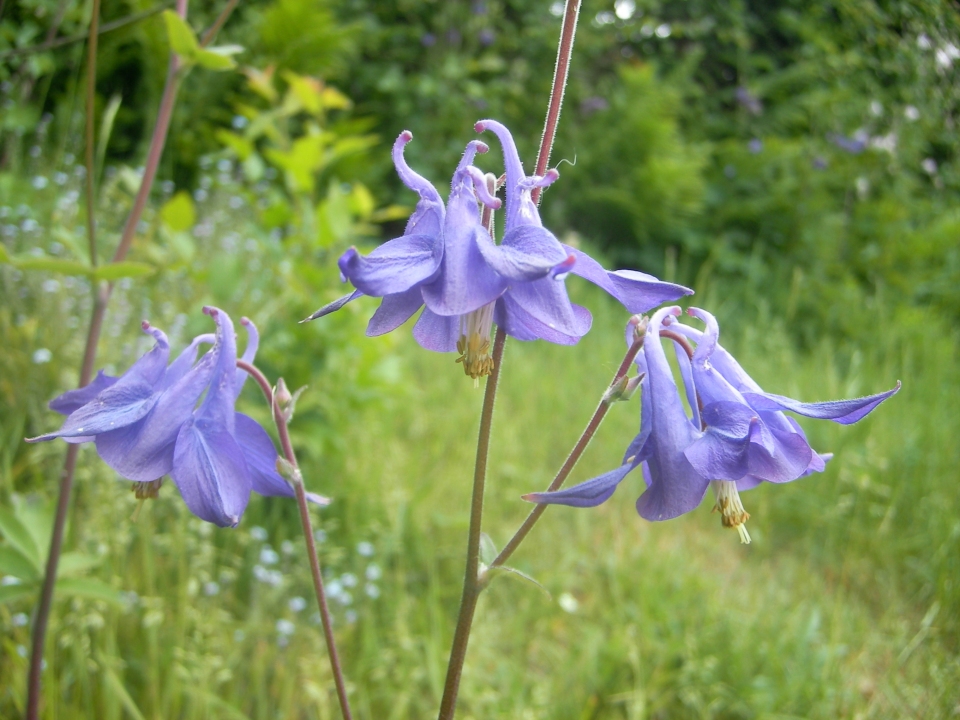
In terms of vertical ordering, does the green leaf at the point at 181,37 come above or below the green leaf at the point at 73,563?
above

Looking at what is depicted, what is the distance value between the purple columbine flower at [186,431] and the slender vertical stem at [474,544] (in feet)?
0.95

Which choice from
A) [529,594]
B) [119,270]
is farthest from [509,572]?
[529,594]

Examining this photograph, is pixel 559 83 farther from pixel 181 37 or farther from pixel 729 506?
pixel 181 37

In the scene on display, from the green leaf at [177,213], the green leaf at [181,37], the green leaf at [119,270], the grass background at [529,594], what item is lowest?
the grass background at [529,594]

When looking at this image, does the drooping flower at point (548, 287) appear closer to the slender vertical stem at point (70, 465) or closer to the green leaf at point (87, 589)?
the slender vertical stem at point (70, 465)

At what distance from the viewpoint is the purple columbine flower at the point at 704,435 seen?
2.84ft

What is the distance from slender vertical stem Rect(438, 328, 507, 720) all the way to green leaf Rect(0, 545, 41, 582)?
100 cm

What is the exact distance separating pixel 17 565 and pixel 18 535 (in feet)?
0.20

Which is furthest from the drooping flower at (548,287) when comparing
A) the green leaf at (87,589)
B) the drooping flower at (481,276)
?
the green leaf at (87,589)

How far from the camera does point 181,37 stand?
142 cm

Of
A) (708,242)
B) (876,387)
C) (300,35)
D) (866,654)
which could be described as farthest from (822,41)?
(866,654)

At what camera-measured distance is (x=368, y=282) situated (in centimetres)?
79

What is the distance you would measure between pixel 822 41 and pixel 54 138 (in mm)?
6062

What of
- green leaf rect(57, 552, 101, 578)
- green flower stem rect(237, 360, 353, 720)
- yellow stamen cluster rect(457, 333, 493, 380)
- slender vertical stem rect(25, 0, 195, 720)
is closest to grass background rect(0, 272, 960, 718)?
green leaf rect(57, 552, 101, 578)
